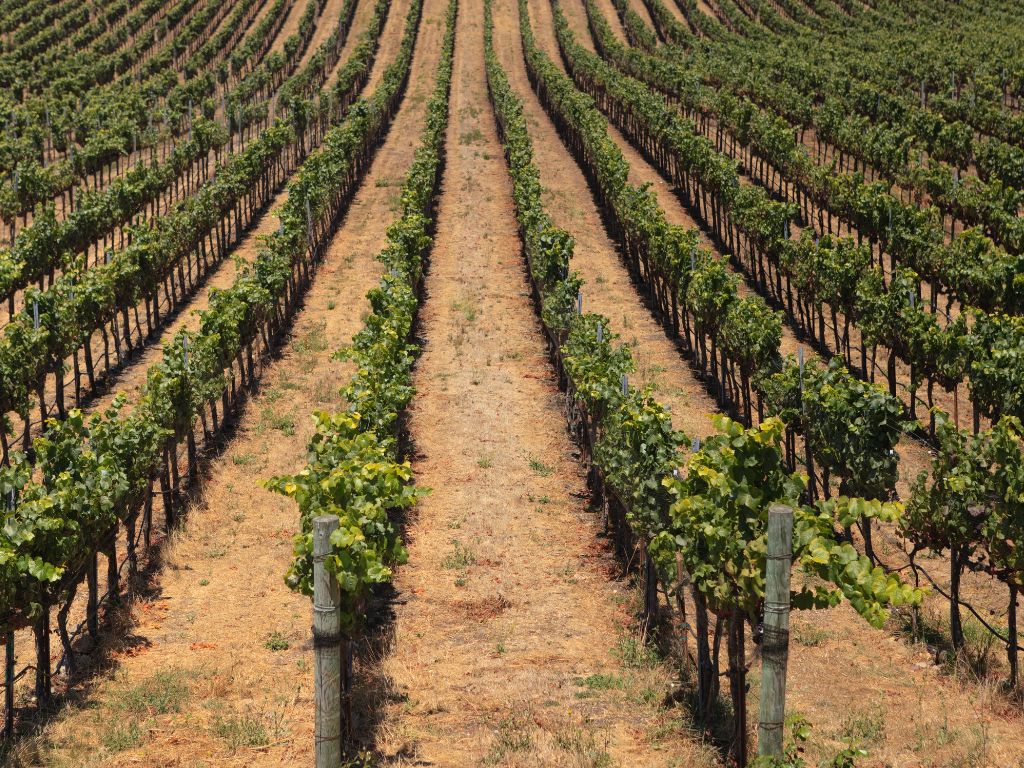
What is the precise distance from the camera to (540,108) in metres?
62.0

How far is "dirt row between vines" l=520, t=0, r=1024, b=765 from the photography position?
11.3 meters

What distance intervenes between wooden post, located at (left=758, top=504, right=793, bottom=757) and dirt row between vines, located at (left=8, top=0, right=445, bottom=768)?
16.2 ft

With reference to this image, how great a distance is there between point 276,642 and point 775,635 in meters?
7.70

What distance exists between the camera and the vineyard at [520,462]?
11.3 meters

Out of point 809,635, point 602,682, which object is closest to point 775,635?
point 602,682

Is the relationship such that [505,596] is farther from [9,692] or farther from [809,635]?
[9,692]

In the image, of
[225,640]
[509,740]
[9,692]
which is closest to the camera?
[509,740]

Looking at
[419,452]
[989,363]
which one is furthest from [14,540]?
[989,363]

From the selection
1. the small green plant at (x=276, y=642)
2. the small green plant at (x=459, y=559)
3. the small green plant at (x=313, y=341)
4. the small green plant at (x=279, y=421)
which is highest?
the small green plant at (x=313, y=341)

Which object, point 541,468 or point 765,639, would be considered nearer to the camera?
point 765,639

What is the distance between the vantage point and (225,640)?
14406 millimetres

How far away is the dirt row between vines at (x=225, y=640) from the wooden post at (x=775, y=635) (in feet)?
16.2

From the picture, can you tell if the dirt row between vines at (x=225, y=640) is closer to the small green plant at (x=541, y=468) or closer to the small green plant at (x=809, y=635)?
the small green plant at (x=541, y=468)

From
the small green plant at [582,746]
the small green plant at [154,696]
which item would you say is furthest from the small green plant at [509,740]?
the small green plant at [154,696]
